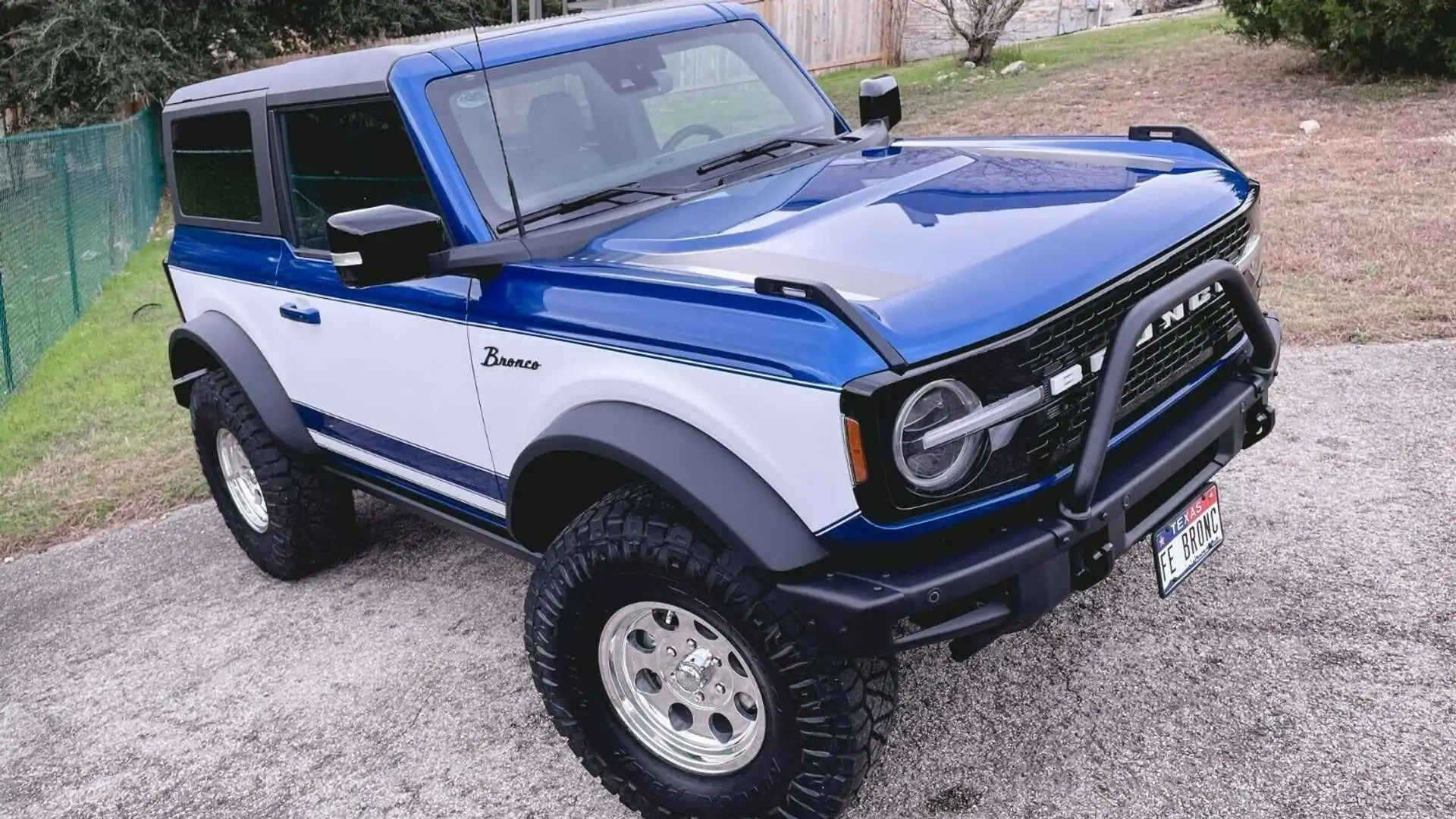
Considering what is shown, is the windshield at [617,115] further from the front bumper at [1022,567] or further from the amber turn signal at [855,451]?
the front bumper at [1022,567]

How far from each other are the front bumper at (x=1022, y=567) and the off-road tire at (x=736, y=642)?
13cm

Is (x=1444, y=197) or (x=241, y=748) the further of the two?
(x=1444, y=197)

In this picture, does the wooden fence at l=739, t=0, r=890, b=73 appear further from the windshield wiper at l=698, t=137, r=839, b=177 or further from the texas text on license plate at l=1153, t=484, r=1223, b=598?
the texas text on license plate at l=1153, t=484, r=1223, b=598

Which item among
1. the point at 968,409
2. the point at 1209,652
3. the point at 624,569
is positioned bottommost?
the point at 1209,652

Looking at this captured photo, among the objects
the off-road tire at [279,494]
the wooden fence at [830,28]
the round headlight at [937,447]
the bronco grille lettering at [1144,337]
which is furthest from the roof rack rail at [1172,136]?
the wooden fence at [830,28]

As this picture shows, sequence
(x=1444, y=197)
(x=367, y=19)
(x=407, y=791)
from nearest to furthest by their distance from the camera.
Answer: (x=407, y=791) → (x=1444, y=197) → (x=367, y=19)

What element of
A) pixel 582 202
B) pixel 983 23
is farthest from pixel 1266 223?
pixel 983 23

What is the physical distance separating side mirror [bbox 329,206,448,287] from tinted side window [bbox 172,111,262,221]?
1.34m

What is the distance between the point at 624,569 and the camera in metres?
2.64

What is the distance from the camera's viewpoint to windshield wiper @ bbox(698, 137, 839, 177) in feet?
11.6

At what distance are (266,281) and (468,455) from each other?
1232mm

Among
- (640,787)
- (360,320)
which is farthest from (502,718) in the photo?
(360,320)

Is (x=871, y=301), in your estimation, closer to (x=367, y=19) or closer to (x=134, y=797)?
(x=134, y=797)

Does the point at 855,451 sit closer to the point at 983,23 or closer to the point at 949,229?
the point at 949,229
